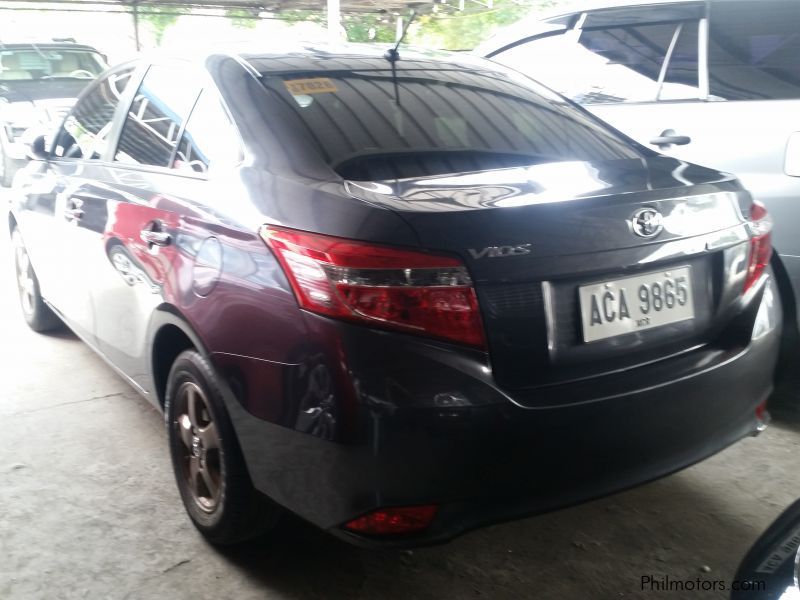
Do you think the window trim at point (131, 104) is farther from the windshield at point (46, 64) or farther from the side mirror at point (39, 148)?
the windshield at point (46, 64)

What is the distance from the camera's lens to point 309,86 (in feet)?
8.30

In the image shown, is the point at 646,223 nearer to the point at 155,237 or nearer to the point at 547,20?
the point at 155,237

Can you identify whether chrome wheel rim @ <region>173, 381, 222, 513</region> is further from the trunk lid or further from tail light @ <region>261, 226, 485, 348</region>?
the trunk lid

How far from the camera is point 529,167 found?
2.38 metres

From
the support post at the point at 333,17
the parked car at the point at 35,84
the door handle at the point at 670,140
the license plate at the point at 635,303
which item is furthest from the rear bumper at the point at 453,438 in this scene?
the support post at the point at 333,17

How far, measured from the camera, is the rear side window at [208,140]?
2.42 m

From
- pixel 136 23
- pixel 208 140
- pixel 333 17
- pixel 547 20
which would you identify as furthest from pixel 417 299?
pixel 136 23

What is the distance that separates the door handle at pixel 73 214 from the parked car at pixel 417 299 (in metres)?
0.51

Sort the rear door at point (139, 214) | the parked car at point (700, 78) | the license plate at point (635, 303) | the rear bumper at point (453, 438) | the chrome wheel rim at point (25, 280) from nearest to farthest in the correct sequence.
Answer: the rear bumper at point (453, 438) → the license plate at point (635, 303) → the rear door at point (139, 214) → the parked car at point (700, 78) → the chrome wheel rim at point (25, 280)

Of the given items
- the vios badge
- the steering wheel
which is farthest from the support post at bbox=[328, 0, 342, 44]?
the vios badge

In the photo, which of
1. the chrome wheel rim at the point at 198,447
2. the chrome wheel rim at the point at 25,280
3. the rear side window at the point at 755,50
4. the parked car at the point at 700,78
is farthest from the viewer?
the chrome wheel rim at the point at 25,280

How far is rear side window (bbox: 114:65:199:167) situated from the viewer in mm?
2752

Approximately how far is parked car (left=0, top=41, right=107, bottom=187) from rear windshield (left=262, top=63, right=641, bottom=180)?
7.83 meters

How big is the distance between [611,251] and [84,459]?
7.21ft
